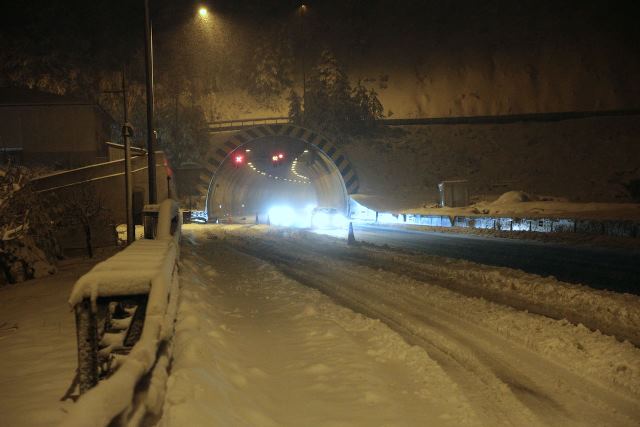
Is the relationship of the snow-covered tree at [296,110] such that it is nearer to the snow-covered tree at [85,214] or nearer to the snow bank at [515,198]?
the snow bank at [515,198]

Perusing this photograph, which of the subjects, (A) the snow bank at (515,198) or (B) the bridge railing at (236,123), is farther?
(B) the bridge railing at (236,123)

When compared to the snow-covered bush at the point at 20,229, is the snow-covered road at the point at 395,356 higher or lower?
lower

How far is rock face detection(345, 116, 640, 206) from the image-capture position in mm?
39969

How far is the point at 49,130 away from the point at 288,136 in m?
18.6

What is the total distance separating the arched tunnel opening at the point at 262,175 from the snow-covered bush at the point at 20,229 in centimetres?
2027

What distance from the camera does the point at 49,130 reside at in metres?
38.0

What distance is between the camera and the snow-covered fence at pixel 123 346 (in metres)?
2.67

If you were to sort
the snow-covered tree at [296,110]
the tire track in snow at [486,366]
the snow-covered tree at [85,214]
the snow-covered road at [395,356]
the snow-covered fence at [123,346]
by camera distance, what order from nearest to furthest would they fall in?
the snow-covered fence at [123,346] < the snow-covered road at [395,356] < the tire track in snow at [486,366] < the snow-covered tree at [85,214] < the snow-covered tree at [296,110]

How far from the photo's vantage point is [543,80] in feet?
216

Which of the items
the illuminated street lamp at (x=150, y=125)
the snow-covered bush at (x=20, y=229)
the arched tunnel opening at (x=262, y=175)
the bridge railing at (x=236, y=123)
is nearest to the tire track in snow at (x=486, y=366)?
the illuminated street lamp at (x=150, y=125)

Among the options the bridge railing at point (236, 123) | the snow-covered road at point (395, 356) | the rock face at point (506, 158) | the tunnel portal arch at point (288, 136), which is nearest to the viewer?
the snow-covered road at point (395, 356)

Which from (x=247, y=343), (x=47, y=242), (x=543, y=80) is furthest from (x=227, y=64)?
(x=247, y=343)

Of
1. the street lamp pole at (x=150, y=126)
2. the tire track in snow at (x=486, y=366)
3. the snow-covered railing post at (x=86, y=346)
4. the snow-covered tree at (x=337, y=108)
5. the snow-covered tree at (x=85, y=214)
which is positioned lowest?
the tire track in snow at (x=486, y=366)

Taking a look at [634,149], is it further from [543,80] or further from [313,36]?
[313,36]
